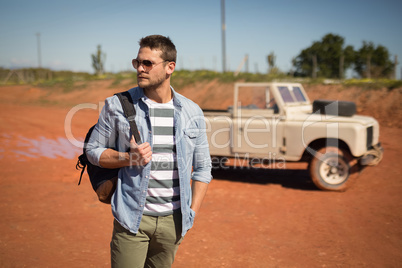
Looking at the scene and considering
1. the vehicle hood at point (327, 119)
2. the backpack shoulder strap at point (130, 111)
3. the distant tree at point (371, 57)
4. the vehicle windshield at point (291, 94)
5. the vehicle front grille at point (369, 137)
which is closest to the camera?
the backpack shoulder strap at point (130, 111)

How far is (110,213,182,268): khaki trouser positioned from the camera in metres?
2.18

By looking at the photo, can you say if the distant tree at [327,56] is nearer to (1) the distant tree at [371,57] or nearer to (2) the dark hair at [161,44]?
(1) the distant tree at [371,57]

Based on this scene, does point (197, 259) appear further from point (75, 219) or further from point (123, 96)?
point (123, 96)

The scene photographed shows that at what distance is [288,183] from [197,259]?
13.3 feet

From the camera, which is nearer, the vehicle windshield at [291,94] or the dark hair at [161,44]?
the dark hair at [161,44]

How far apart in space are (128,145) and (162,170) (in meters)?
0.26

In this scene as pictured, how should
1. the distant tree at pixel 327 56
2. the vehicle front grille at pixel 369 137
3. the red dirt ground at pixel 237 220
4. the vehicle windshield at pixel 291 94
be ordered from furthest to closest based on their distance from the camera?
the distant tree at pixel 327 56, the vehicle windshield at pixel 291 94, the vehicle front grille at pixel 369 137, the red dirt ground at pixel 237 220

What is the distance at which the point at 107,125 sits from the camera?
2158 millimetres

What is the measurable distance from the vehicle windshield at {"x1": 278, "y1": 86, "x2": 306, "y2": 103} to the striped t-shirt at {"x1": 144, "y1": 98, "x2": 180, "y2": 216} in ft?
18.3

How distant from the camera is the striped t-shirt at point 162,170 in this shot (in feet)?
7.24

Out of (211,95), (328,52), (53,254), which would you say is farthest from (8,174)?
(328,52)

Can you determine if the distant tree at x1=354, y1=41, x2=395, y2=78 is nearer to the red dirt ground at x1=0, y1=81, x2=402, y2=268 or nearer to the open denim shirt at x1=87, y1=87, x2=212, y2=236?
the red dirt ground at x1=0, y1=81, x2=402, y2=268

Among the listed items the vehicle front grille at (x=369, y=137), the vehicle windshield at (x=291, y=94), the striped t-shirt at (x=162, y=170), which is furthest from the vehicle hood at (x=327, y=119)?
the striped t-shirt at (x=162, y=170)

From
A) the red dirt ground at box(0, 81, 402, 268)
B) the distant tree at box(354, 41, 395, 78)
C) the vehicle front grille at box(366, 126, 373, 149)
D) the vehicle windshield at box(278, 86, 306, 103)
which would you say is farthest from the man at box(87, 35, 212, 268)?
the distant tree at box(354, 41, 395, 78)
